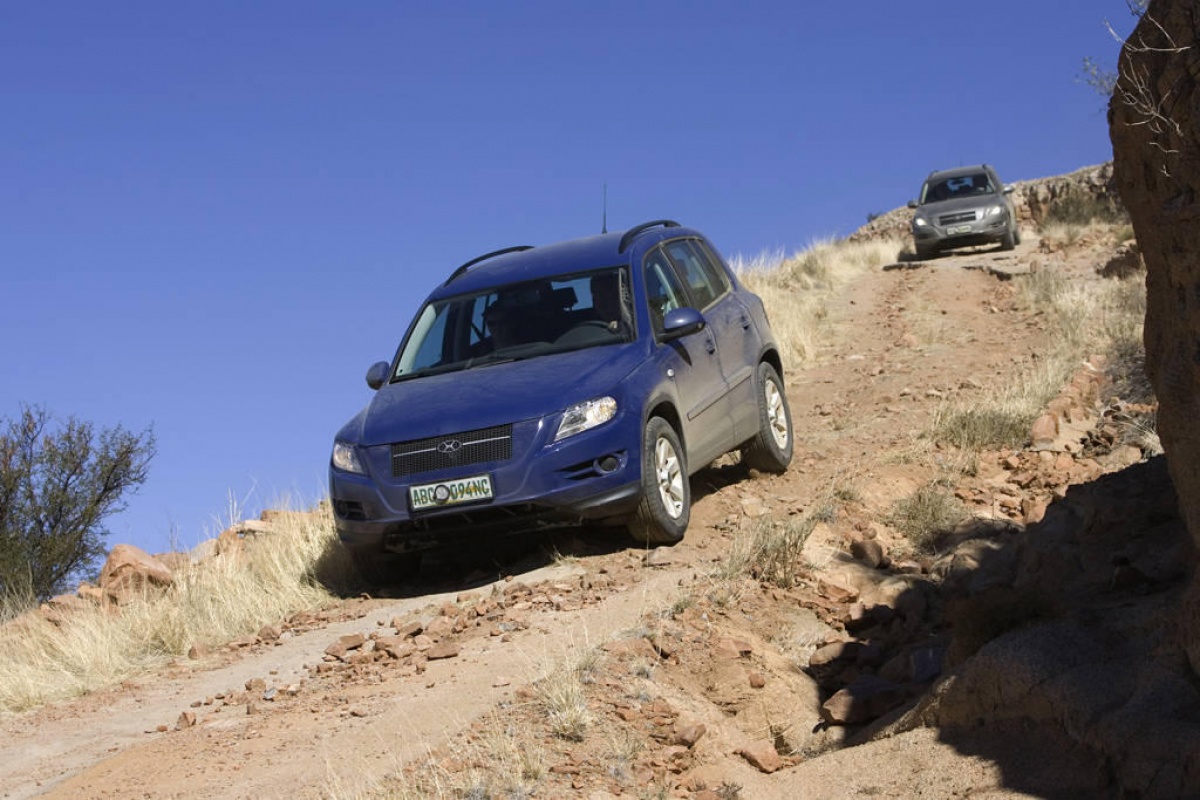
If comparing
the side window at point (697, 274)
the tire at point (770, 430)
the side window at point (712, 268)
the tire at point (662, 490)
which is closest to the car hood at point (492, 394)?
the tire at point (662, 490)

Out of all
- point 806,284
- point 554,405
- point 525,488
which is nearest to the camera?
point 525,488

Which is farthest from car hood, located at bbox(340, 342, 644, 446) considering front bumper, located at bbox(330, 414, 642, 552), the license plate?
the license plate

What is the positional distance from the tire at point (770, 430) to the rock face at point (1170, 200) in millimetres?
5766

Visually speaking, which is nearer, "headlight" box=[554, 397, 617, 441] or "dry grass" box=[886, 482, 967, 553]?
"headlight" box=[554, 397, 617, 441]

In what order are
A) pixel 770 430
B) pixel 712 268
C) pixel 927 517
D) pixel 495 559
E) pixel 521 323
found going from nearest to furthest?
pixel 927 517 → pixel 495 559 → pixel 521 323 → pixel 770 430 → pixel 712 268

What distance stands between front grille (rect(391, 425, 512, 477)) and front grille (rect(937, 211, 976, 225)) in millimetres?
19364

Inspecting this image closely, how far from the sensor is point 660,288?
408 inches

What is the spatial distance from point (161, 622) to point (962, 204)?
798 inches

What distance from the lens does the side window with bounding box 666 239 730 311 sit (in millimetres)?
10859

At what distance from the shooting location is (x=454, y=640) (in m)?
7.98

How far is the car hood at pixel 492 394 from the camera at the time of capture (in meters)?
9.02

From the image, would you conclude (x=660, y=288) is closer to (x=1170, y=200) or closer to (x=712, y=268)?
(x=712, y=268)

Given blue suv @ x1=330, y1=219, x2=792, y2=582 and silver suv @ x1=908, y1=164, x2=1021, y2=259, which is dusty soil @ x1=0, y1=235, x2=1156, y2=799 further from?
silver suv @ x1=908, y1=164, x2=1021, y2=259

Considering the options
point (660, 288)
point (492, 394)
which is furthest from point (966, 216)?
point (492, 394)
